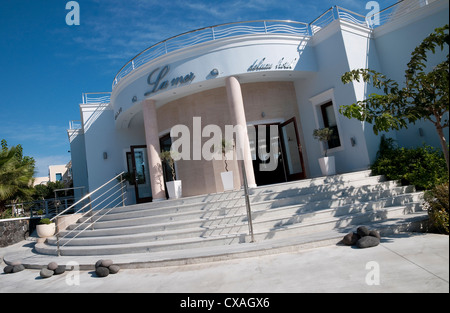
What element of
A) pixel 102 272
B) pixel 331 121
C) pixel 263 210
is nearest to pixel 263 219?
pixel 263 210

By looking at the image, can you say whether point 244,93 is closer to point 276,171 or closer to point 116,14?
point 276,171

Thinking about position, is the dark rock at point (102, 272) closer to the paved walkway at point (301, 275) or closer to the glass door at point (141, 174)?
the paved walkway at point (301, 275)

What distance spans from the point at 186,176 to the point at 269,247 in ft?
21.4

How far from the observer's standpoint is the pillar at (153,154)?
32.1 feet

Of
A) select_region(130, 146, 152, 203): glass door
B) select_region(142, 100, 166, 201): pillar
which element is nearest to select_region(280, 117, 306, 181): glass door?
select_region(142, 100, 166, 201): pillar

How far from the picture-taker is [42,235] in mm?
9742

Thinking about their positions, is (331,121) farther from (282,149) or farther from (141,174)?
(141,174)

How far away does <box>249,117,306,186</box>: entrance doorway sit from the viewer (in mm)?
10789

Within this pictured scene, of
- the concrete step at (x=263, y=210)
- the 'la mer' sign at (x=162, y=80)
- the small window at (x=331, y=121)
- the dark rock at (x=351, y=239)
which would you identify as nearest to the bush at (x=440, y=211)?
the dark rock at (x=351, y=239)

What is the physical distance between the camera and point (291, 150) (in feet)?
36.4

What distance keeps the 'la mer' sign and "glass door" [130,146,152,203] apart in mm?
3744

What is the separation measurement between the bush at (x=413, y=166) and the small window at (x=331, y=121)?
58.1 inches

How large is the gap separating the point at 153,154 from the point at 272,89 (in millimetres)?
4949
